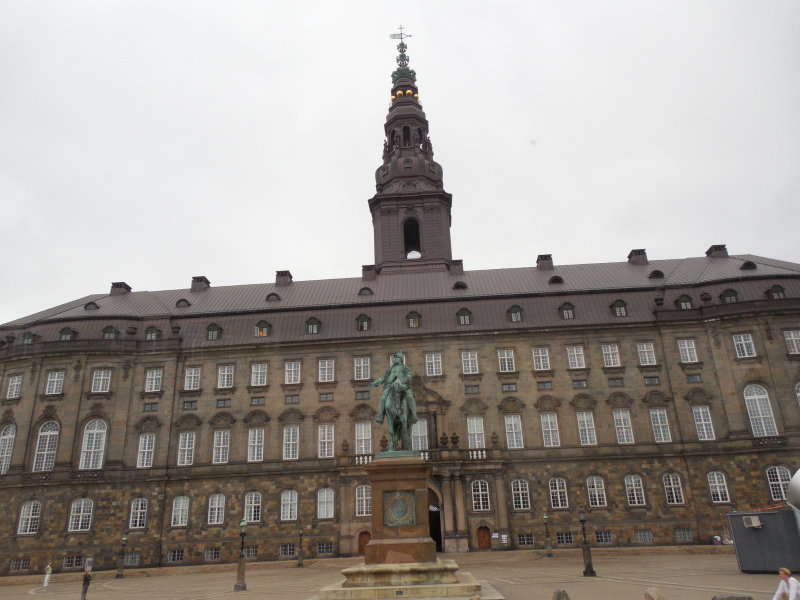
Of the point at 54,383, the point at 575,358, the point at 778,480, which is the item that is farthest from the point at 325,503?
the point at 778,480

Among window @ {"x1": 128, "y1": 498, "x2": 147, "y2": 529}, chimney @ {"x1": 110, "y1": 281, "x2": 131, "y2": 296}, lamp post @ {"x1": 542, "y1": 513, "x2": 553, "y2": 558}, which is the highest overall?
chimney @ {"x1": 110, "y1": 281, "x2": 131, "y2": 296}

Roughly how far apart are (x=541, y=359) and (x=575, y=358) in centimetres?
259

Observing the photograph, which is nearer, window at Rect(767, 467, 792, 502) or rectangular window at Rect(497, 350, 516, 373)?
window at Rect(767, 467, 792, 502)

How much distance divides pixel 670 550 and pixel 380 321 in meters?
25.3

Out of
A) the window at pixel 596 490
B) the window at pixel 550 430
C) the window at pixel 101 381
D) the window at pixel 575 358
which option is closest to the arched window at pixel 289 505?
the window at pixel 101 381

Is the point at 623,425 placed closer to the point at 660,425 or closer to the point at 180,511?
the point at 660,425

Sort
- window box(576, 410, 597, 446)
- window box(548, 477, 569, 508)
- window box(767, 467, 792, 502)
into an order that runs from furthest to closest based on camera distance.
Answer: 1. window box(576, 410, 597, 446)
2. window box(548, 477, 569, 508)
3. window box(767, 467, 792, 502)

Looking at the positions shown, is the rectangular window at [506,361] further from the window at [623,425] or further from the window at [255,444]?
the window at [255,444]

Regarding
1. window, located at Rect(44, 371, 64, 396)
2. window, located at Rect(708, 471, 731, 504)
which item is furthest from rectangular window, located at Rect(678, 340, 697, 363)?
window, located at Rect(44, 371, 64, 396)

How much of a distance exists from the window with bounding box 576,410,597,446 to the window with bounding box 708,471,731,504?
316 inches

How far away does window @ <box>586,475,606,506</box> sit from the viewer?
4091cm

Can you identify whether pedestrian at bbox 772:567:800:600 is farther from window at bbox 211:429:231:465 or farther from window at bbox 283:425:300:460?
window at bbox 211:429:231:465

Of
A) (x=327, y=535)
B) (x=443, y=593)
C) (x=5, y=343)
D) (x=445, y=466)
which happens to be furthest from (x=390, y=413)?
(x=5, y=343)

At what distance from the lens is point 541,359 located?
1767 inches
